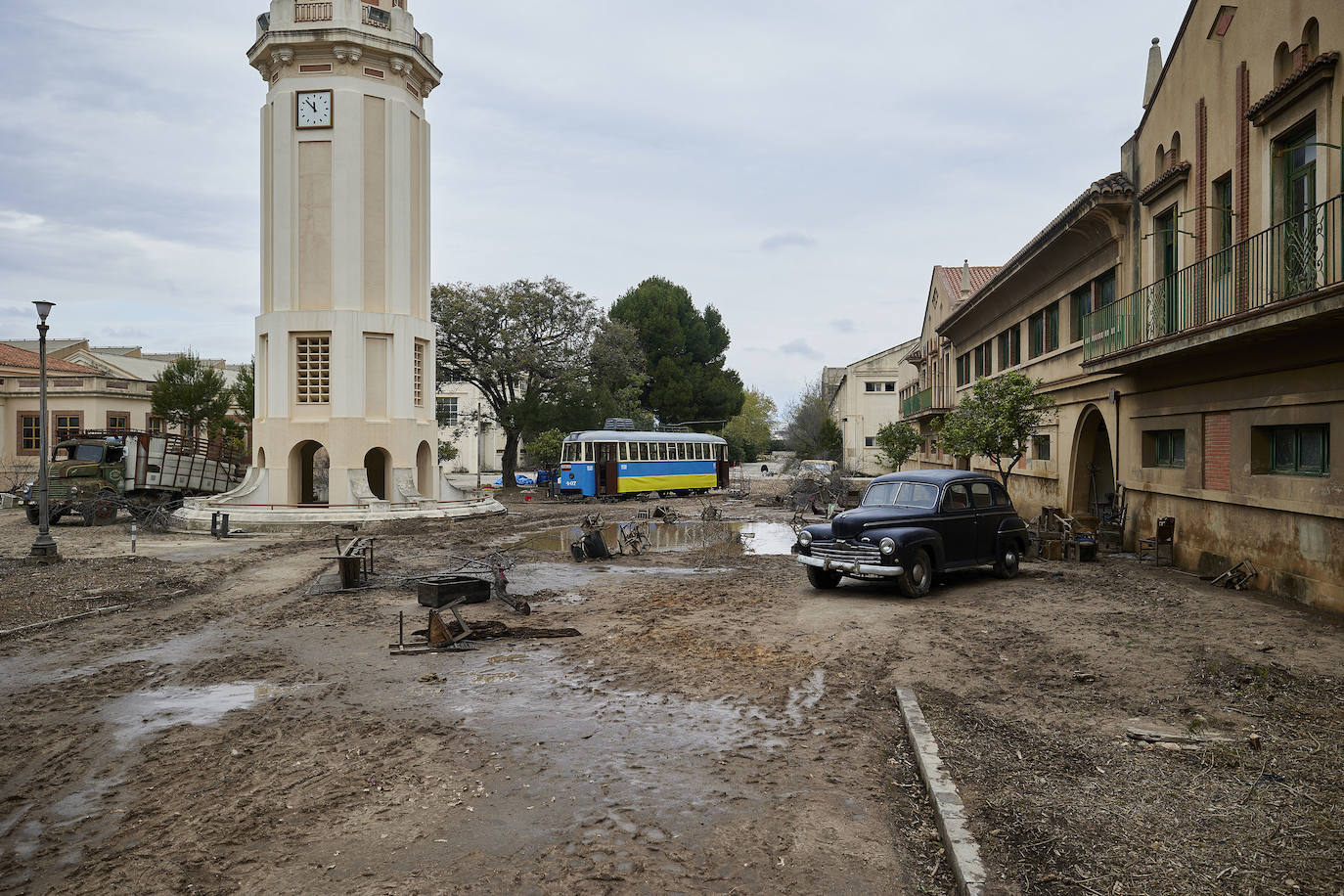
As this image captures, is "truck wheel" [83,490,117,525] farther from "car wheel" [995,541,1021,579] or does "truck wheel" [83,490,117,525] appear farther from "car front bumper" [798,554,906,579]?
"car wheel" [995,541,1021,579]

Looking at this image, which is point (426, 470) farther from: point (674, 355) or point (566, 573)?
point (674, 355)

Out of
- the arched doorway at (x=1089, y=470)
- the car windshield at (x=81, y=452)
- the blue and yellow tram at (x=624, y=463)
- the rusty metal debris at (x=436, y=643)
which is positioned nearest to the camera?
the rusty metal debris at (x=436, y=643)

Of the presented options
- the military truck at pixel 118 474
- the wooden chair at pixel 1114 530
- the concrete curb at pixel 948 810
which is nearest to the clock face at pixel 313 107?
the military truck at pixel 118 474

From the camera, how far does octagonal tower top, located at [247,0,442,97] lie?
28328 mm

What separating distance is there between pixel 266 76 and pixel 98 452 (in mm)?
13744

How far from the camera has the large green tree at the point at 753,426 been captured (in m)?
98.2

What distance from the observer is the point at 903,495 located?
13820 millimetres

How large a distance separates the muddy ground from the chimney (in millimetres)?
9802

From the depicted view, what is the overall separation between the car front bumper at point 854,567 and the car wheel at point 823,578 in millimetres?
201

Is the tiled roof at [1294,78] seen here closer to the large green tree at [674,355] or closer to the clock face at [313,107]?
the clock face at [313,107]

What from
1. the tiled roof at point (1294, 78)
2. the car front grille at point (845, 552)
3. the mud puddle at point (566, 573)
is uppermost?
the tiled roof at point (1294, 78)

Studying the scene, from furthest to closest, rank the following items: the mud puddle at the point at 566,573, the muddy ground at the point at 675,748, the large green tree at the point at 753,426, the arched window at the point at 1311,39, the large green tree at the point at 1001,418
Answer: the large green tree at the point at 753,426
the large green tree at the point at 1001,418
the mud puddle at the point at 566,573
the arched window at the point at 1311,39
the muddy ground at the point at 675,748

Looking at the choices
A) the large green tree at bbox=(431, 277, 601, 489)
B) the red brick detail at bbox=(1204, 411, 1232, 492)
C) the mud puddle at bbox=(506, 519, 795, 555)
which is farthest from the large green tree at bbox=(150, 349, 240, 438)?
the red brick detail at bbox=(1204, 411, 1232, 492)

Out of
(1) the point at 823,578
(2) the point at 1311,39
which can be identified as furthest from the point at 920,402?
(2) the point at 1311,39
